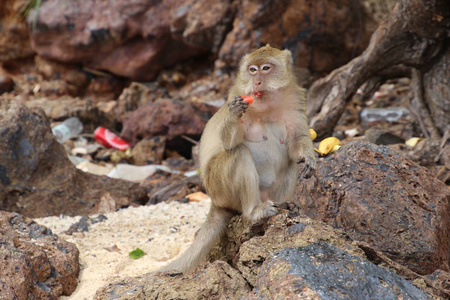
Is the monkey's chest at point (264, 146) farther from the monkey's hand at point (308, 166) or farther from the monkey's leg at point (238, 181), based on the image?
the monkey's hand at point (308, 166)

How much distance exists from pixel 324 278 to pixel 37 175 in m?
4.32

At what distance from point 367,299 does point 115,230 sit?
3168mm

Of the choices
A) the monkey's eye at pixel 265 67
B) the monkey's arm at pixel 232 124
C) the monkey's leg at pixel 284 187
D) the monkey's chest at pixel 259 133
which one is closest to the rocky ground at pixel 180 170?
the monkey's leg at pixel 284 187

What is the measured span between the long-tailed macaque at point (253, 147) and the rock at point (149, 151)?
448 cm

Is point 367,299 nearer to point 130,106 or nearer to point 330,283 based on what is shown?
point 330,283

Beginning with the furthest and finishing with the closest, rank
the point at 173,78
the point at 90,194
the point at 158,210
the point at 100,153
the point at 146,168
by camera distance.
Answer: the point at 173,78 → the point at 100,153 → the point at 146,168 → the point at 90,194 → the point at 158,210

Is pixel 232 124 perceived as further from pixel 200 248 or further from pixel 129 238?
pixel 129 238

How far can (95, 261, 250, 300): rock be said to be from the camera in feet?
8.76

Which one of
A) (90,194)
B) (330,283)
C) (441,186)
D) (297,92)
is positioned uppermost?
(297,92)

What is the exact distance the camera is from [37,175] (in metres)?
5.79

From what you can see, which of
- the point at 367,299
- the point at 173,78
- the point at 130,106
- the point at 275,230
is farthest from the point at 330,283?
the point at 173,78

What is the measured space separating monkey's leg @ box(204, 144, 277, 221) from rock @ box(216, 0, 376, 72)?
230 inches

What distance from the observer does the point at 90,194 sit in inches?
235

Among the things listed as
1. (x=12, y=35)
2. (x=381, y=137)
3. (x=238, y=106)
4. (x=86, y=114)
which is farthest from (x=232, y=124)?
(x=12, y=35)
